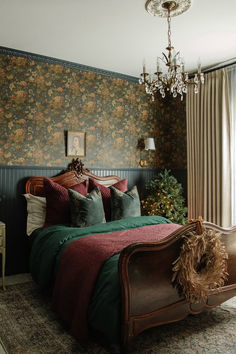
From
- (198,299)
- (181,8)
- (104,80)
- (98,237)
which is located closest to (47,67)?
(104,80)

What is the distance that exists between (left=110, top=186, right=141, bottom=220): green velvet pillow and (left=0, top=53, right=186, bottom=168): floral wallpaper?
92 centimetres

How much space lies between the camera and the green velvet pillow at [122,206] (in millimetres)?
3700

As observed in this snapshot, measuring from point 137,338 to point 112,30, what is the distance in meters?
3.08

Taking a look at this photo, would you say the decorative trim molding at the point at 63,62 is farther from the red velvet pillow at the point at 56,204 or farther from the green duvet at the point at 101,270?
the green duvet at the point at 101,270

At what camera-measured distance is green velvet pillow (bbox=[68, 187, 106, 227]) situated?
3.32m

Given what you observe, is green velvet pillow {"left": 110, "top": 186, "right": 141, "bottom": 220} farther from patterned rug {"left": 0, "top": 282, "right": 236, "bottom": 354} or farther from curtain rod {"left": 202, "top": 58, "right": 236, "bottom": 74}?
curtain rod {"left": 202, "top": 58, "right": 236, "bottom": 74}

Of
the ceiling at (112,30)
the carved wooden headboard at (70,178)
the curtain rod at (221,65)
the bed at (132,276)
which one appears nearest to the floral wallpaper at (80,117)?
the carved wooden headboard at (70,178)

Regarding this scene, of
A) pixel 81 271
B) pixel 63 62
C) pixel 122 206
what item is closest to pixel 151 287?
pixel 81 271

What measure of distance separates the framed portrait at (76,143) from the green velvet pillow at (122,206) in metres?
0.86

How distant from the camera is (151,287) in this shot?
6.93ft

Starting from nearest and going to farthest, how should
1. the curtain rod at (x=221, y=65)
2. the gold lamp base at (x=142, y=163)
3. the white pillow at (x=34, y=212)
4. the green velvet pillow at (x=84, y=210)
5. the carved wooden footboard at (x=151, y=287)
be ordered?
the carved wooden footboard at (x=151, y=287) < the green velvet pillow at (x=84, y=210) < the white pillow at (x=34, y=212) < the curtain rod at (x=221, y=65) < the gold lamp base at (x=142, y=163)

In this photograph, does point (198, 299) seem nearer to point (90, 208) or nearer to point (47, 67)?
point (90, 208)

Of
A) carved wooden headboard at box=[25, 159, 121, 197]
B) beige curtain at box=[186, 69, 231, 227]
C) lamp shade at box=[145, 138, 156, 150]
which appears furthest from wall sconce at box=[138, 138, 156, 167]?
carved wooden headboard at box=[25, 159, 121, 197]

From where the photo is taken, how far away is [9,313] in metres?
2.74
